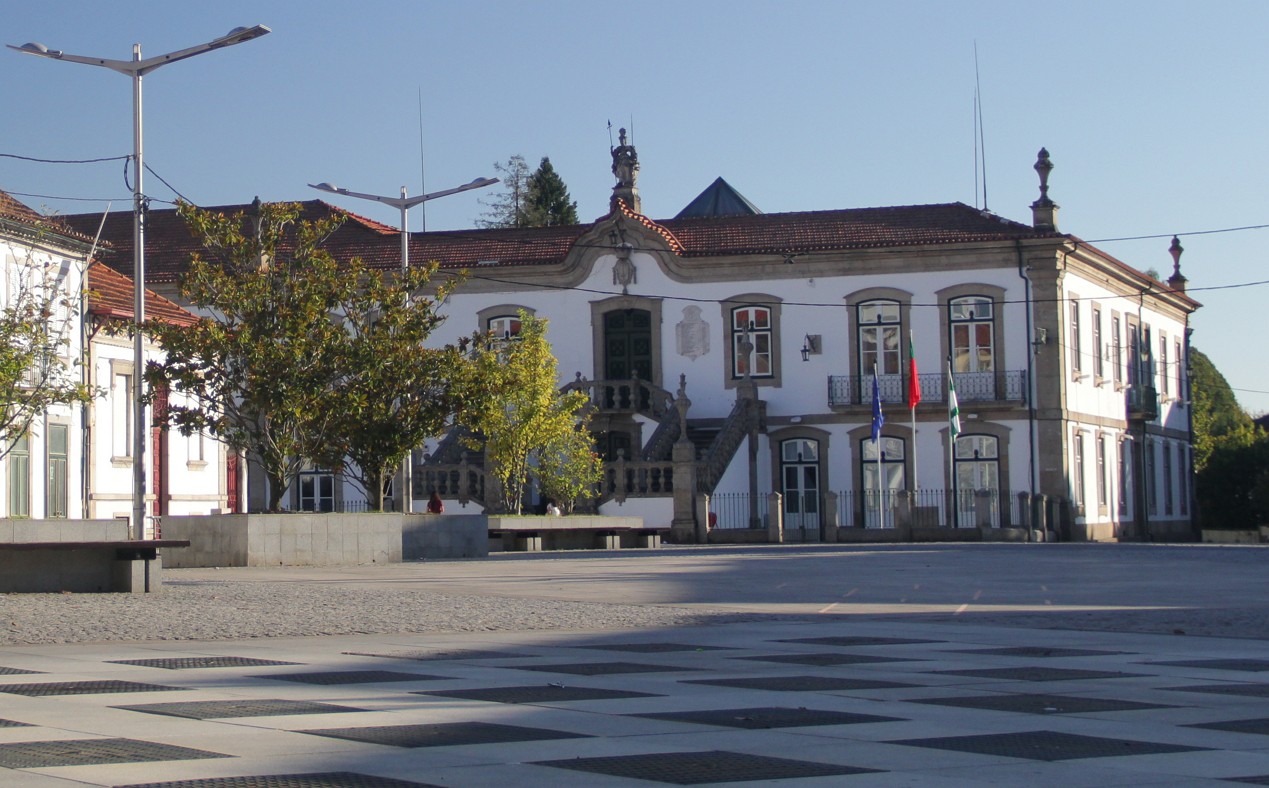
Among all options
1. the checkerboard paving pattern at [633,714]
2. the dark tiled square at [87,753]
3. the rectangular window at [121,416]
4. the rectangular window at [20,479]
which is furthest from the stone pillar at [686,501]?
the dark tiled square at [87,753]

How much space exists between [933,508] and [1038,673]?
3702 cm

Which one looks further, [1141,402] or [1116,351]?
[1141,402]

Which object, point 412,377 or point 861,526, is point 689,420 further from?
point 412,377

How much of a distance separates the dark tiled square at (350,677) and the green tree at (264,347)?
692 inches

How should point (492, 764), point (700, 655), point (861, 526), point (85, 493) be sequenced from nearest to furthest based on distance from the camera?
point (492, 764), point (700, 655), point (85, 493), point (861, 526)

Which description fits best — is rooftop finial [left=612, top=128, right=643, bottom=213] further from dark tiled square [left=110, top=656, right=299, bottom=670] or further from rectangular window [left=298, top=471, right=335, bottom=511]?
dark tiled square [left=110, top=656, right=299, bottom=670]

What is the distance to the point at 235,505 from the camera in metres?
49.5

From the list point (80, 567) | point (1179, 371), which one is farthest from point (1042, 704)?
point (1179, 371)

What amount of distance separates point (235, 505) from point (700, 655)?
37.9m

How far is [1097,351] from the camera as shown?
53000mm

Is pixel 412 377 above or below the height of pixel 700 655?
above

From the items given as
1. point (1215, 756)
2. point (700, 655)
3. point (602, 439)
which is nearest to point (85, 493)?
point (602, 439)

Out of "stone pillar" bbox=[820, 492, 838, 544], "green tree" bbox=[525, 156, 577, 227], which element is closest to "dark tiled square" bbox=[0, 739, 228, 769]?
"stone pillar" bbox=[820, 492, 838, 544]

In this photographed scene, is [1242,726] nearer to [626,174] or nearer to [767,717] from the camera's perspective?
[767,717]
